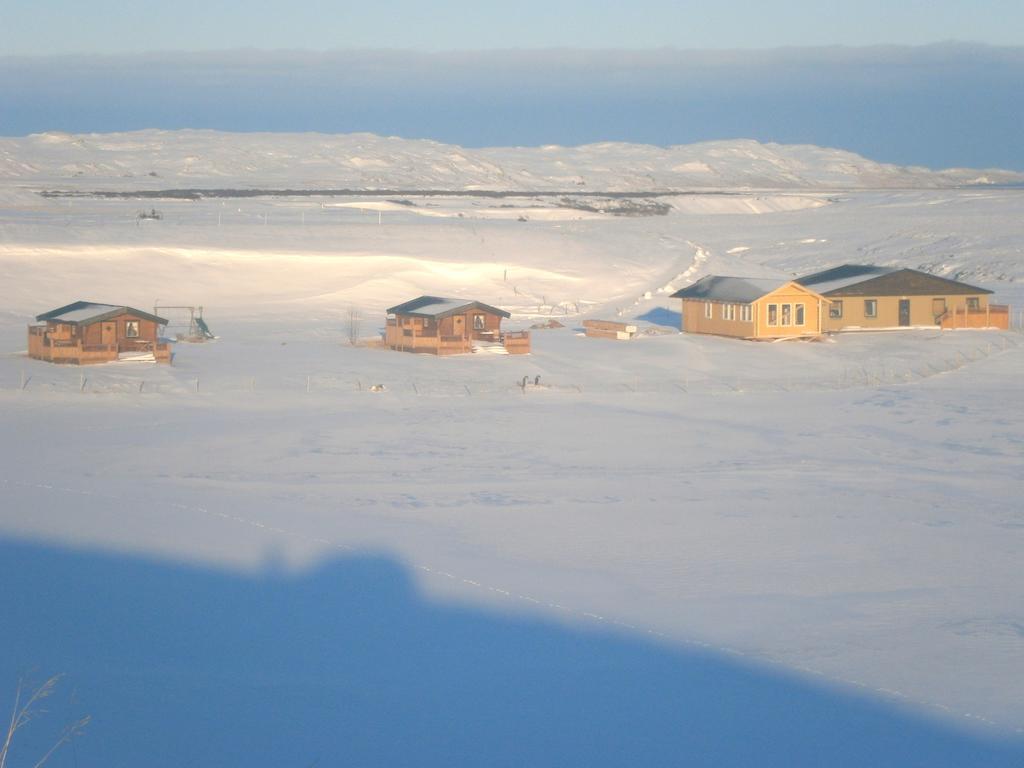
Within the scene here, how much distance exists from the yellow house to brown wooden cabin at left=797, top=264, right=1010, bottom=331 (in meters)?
1.68

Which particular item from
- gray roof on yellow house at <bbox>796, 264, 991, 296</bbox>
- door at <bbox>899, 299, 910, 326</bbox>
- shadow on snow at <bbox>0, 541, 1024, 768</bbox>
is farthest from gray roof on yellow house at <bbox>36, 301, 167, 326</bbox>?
door at <bbox>899, 299, 910, 326</bbox>

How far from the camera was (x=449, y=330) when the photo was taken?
38.2 meters

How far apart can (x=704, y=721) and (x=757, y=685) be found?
94cm

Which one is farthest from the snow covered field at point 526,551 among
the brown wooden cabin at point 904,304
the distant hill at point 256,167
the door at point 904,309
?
the distant hill at point 256,167

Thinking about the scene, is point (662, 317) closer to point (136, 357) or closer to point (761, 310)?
point (761, 310)

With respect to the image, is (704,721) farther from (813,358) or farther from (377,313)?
(377,313)

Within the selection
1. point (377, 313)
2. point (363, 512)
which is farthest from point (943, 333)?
point (363, 512)

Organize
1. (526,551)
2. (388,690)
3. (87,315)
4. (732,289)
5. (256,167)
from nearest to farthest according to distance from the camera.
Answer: (388,690), (526,551), (87,315), (732,289), (256,167)

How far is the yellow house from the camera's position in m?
42.0

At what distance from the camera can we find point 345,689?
1280cm

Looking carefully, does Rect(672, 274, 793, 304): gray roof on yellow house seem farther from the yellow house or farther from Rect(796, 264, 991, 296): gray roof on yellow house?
Rect(796, 264, 991, 296): gray roof on yellow house

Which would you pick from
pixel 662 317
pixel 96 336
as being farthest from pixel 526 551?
pixel 662 317

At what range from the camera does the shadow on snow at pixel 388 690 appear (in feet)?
38.0

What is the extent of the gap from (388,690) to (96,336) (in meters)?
23.1
